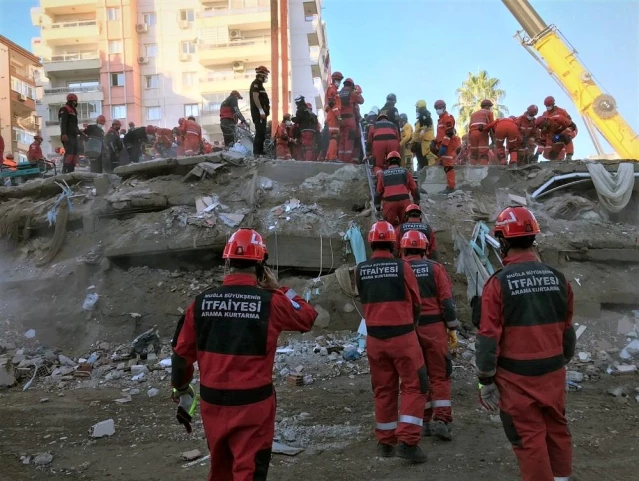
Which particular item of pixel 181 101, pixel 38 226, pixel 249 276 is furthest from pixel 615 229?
pixel 181 101

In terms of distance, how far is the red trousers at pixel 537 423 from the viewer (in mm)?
2660

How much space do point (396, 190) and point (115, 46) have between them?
111 feet

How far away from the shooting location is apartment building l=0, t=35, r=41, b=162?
112 ft

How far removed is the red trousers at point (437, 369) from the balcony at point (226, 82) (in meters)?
30.6

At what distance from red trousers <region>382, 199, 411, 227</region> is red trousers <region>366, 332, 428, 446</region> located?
3.83 m

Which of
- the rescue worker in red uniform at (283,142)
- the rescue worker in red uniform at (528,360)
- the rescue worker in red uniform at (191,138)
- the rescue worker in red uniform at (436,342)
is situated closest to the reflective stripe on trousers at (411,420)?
the rescue worker in red uniform at (436,342)

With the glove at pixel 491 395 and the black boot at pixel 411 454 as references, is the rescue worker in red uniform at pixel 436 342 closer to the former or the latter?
the black boot at pixel 411 454

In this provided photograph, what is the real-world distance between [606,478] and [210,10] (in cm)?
3666

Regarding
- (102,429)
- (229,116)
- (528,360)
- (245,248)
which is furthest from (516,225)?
(229,116)

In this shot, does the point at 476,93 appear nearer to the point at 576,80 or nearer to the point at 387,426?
the point at 576,80

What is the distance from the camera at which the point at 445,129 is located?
9648 millimetres

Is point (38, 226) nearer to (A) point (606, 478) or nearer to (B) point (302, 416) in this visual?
(B) point (302, 416)

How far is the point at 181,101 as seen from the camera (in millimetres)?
34344

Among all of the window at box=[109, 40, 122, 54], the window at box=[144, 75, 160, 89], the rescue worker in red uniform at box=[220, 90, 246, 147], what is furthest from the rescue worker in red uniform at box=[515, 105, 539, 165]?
the window at box=[109, 40, 122, 54]
